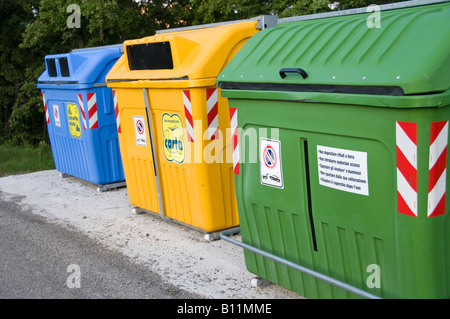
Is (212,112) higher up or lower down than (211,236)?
higher up

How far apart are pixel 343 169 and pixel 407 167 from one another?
1.30 ft

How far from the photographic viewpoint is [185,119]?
463 centimetres

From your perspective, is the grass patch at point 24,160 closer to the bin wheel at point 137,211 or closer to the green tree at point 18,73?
the green tree at point 18,73

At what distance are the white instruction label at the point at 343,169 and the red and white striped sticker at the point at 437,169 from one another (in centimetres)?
35

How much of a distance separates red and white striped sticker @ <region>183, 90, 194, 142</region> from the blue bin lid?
2189 millimetres

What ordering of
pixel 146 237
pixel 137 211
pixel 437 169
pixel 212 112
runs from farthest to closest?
1. pixel 137 211
2. pixel 146 237
3. pixel 212 112
4. pixel 437 169

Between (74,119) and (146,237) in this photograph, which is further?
(74,119)

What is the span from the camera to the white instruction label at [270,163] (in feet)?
10.8

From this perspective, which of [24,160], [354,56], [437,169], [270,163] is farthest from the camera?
[24,160]

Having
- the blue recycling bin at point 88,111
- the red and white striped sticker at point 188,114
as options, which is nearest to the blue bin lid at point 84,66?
the blue recycling bin at point 88,111

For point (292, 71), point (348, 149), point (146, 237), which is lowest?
point (146, 237)

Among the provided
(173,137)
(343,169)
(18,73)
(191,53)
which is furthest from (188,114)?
(18,73)

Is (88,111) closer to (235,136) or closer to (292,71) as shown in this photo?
(235,136)

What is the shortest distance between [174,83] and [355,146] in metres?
2.14
